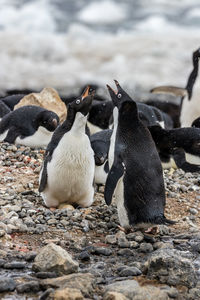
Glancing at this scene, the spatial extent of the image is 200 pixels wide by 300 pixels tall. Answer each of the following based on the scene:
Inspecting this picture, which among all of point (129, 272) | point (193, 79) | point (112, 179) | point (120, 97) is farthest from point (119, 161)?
point (193, 79)

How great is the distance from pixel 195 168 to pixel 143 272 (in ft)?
11.4

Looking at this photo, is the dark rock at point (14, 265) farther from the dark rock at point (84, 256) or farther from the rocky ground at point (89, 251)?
the dark rock at point (84, 256)

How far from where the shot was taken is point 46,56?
68.6 feet

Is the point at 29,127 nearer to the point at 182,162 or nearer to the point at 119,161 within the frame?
the point at 182,162

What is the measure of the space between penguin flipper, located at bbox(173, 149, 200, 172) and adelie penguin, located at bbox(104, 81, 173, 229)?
240 centimetres

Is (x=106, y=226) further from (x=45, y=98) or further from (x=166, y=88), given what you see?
(x=166, y=88)

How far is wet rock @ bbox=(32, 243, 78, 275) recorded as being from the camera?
9.90 feet

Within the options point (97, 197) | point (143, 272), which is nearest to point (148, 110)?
point (97, 197)

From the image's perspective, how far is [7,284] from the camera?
2760mm

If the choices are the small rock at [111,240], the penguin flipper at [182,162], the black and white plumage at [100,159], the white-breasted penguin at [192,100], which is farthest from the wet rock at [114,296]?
the white-breasted penguin at [192,100]

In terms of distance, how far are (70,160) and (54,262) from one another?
1.80m

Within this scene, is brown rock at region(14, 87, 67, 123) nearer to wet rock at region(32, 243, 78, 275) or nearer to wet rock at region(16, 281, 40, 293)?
wet rock at region(32, 243, 78, 275)

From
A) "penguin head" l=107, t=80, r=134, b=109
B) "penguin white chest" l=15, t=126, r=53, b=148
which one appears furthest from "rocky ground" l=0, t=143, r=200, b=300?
"penguin white chest" l=15, t=126, r=53, b=148

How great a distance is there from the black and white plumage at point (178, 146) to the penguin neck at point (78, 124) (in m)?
1.99
